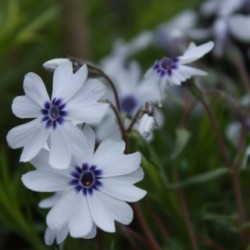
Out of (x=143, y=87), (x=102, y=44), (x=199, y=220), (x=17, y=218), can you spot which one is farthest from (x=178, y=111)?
(x=17, y=218)

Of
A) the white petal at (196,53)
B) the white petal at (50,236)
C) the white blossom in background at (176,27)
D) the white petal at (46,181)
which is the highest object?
the white petal at (196,53)

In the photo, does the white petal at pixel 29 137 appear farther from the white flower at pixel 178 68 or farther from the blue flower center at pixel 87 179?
the white flower at pixel 178 68

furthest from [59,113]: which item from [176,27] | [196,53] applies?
[176,27]

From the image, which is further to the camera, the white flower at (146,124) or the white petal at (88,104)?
the white flower at (146,124)

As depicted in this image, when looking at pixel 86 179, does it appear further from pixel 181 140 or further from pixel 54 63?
pixel 181 140

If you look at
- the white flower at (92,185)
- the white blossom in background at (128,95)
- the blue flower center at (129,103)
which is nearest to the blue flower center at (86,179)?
the white flower at (92,185)

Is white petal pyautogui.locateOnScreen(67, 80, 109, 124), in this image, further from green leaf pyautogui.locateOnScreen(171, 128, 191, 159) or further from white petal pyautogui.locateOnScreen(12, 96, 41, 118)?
green leaf pyautogui.locateOnScreen(171, 128, 191, 159)
